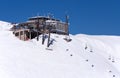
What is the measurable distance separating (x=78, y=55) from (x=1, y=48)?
1549cm

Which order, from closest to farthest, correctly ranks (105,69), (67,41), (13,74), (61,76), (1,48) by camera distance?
(13,74)
(61,76)
(1,48)
(105,69)
(67,41)

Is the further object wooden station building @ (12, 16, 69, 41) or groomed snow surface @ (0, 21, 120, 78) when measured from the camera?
wooden station building @ (12, 16, 69, 41)

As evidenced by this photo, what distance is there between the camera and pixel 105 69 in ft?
245

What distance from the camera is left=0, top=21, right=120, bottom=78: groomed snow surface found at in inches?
2384

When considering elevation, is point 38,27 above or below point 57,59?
above

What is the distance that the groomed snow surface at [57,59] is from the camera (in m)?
60.5

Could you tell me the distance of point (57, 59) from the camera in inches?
2756

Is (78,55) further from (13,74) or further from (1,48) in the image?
(13,74)

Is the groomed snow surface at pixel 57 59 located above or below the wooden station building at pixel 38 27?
below

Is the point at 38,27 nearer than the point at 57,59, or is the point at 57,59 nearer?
the point at 57,59

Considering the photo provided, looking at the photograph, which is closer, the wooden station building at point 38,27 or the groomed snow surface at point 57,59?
the groomed snow surface at point 57,59

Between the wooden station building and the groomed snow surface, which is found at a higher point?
the wooden station building

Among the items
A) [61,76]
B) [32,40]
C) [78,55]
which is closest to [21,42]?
[32,40]

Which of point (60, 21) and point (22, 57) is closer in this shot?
point (22, 57)
